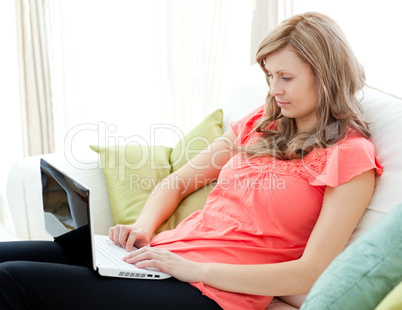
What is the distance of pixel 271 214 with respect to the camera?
1.41m

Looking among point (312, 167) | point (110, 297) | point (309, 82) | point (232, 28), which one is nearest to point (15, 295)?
point (110, 297)

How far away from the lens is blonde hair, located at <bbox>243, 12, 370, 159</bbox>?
1.44 metres

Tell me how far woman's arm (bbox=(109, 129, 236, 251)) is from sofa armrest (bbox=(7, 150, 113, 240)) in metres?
0.22

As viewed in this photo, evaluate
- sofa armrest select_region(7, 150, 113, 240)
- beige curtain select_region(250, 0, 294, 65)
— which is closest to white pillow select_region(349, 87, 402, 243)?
sofa armrest select_region(7, 150, 113, 240)

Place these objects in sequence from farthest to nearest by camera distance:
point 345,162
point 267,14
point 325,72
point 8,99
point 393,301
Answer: point 8,99 → point 267,14 → point 325,72 → point 345,162 → point 393,301

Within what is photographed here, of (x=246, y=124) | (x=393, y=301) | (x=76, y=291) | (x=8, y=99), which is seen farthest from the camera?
(x=8, y=99)

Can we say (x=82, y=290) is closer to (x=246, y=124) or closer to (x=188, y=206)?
(x=188, y=206)

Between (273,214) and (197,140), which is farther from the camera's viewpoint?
(197,140)

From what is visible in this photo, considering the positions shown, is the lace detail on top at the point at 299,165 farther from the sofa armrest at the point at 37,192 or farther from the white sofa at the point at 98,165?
the sofa armrest at the point at 37,192

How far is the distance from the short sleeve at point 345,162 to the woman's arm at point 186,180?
39cm

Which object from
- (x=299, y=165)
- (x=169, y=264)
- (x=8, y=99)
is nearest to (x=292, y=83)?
(x=299, y=165)

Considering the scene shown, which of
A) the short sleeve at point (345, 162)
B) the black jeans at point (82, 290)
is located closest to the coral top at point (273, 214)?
the short sleeve at point (345, 162)

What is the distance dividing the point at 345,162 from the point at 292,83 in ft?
0.91

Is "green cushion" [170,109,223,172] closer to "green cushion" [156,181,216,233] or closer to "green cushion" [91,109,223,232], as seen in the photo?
"green cushion" [91,109,223,232]
